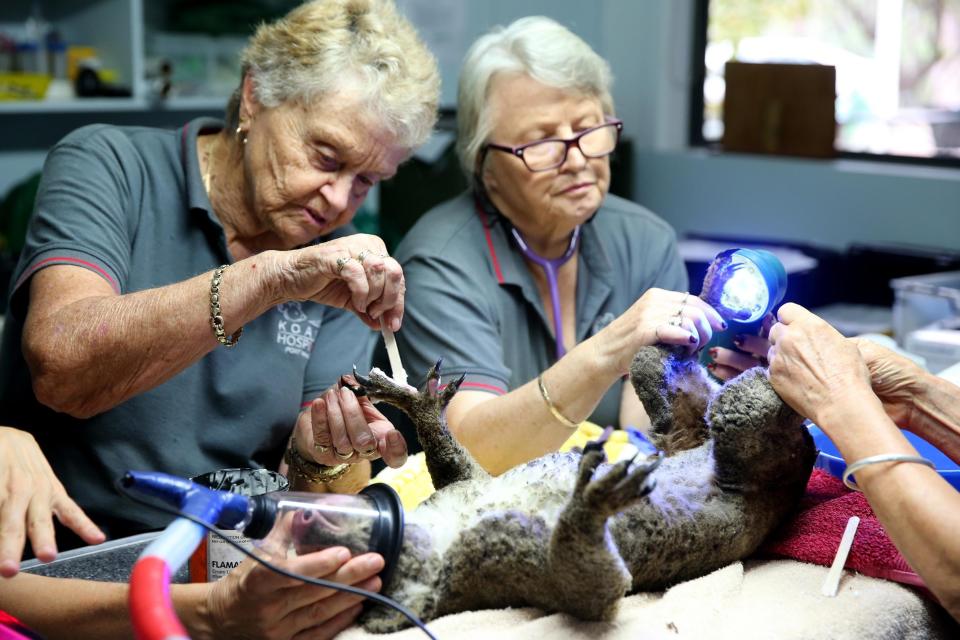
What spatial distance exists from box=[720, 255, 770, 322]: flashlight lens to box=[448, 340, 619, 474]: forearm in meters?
0.23

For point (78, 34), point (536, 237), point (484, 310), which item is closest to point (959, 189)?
point (536, 237)

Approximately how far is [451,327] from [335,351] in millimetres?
212

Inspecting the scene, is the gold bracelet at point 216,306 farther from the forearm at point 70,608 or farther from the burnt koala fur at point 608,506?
the forearm at point 70,608

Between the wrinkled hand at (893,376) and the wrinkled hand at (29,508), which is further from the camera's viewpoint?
the wrinkled hand at (893,376)

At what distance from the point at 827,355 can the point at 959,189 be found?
2.19 metres

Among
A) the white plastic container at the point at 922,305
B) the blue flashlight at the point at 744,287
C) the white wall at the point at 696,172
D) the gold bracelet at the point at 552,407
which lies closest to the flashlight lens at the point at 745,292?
the blue flashlight at the point at 744,287

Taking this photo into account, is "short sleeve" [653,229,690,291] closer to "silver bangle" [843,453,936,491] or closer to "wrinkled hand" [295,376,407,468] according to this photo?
"wrinkled hand" [295,376,407,468]

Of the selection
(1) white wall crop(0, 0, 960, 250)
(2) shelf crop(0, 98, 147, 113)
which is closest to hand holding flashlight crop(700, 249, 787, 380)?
(1) white wall crop(0, 0, 960, 250)

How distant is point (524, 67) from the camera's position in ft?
6.28

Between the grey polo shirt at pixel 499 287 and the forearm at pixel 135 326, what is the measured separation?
1.55 ft

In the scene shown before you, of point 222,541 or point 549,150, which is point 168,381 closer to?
point 222,541

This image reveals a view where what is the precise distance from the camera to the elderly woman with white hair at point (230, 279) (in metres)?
1.35

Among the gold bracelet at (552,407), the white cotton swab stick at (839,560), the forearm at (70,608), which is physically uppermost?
the gold bracelet at (552,407)

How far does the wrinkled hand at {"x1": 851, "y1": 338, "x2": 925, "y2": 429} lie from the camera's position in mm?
1304
